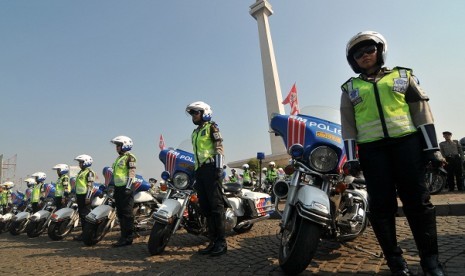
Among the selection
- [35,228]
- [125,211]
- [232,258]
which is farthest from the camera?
[35,228]

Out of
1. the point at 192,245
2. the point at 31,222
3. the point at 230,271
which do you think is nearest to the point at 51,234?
the point at 31,222

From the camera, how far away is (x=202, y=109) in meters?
4.69

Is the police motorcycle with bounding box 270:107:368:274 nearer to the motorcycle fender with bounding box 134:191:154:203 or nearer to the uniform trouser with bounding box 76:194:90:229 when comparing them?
the motorcycle fender with bounding box 134:191:154:203

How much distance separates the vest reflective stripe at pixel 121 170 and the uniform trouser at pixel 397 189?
460 cm

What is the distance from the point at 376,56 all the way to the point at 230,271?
2415mm

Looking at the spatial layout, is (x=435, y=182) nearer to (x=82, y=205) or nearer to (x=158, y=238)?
(x=158, y=238)

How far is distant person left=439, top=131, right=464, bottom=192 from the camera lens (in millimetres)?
9703

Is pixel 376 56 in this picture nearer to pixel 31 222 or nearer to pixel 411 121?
pixel 411 121

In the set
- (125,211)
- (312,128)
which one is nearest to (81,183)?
(125,211)

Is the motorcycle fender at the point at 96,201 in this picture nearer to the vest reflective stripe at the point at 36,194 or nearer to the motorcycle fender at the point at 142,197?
the motorcycle fender at the point at 142,197

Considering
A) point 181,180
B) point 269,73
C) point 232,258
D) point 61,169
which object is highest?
point 269,73

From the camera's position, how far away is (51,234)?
7125 mm

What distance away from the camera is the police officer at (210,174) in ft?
13.6

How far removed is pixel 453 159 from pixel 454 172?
427 mm
